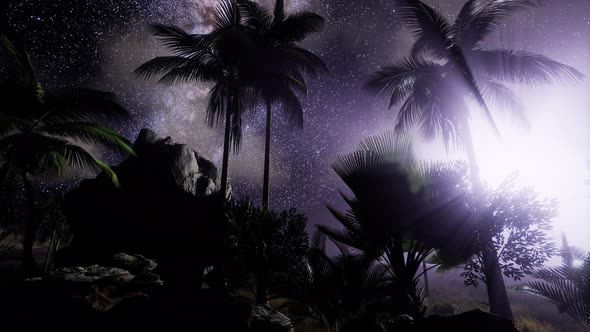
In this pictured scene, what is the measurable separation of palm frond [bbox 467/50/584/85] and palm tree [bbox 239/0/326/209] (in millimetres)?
7160

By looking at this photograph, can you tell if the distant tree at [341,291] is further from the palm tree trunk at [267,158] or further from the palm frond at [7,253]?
the palm frond at [7,253]

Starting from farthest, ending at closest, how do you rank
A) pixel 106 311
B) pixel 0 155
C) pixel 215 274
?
1. pixel 215 274
2. pixel 0 155
3. pixel 106 311

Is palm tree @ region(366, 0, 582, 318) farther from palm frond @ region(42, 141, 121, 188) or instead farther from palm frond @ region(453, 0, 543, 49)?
palm frond @ region(42, 141, 121, 188)

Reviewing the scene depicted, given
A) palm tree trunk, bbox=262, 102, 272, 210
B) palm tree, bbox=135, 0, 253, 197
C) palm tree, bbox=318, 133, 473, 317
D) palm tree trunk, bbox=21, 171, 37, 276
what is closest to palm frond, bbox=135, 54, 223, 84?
palm tree, bbox=135, 0, 253, 197

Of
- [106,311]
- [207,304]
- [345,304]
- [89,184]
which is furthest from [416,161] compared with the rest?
[89,184]

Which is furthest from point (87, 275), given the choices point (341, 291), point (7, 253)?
point (7, 253)

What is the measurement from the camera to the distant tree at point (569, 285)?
256 inches

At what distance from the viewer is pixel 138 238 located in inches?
495

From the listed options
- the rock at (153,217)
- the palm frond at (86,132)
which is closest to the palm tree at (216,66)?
the rock at (153,217)

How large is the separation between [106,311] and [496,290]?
877 cm

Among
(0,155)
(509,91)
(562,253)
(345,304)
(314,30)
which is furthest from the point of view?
(314,30)

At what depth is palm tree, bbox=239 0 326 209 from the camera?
1357 cm

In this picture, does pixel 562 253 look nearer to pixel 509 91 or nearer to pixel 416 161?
pixel 416 161

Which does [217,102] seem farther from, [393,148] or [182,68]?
[393,148]
